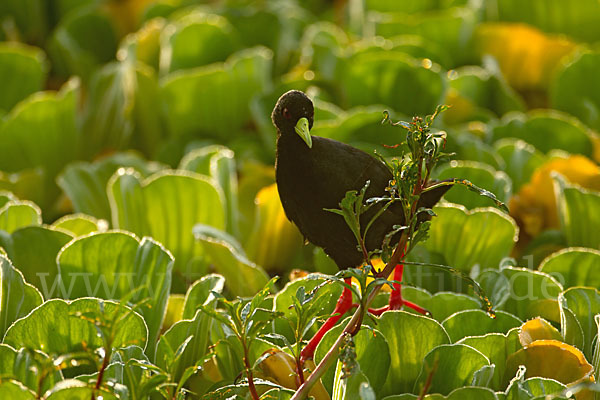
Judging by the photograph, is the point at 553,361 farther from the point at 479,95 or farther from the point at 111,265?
the point at 479,95

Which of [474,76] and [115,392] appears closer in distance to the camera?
[115,392]

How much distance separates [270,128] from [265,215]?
351 mm

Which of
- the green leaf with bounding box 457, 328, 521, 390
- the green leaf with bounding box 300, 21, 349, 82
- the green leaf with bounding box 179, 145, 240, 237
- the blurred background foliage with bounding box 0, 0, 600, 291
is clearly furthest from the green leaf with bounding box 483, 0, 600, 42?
the green leaf with bounding box 457, 328, 521, 390

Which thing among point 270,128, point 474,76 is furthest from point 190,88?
point 474,76

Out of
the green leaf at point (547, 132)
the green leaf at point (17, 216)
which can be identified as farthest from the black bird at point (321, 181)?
the green leaf at point (547, 132)

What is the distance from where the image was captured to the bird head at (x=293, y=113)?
97cm

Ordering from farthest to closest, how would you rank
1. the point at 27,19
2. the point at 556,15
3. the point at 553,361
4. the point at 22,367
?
the point at 27,19 < the point at 556,15 < the point at 553,361 < the point at 22,367

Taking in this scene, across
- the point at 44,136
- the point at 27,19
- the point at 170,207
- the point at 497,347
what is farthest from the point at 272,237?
the point at 27,19

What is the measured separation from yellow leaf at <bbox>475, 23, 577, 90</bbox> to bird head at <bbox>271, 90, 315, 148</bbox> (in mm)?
1153

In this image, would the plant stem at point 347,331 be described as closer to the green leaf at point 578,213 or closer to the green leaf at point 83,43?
the green leaf at point 578,213

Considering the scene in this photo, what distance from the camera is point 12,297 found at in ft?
3.27

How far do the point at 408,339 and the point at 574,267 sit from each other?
36 centimetres

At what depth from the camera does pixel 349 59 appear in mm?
1823

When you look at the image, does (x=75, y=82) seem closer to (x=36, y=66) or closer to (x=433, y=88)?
(x=36, y=66)
